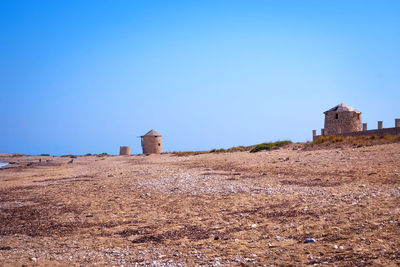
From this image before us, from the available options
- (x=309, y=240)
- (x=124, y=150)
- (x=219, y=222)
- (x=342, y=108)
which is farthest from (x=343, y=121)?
(x=309, y=240)

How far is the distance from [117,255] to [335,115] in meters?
30.2

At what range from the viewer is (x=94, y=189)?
1037 cm

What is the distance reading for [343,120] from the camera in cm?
3053

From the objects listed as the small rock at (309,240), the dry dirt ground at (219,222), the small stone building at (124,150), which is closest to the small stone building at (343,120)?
the dry dirt ground at (219,222)

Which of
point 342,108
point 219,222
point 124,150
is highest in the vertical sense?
point 342,108

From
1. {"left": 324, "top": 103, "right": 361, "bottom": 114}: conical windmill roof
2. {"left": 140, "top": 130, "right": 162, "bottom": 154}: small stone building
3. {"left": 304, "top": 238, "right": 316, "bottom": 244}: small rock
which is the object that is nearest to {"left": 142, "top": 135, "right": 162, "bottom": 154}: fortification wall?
{"left": 140, "top": 130, "right": 162, "bottom": 154}: small stone building

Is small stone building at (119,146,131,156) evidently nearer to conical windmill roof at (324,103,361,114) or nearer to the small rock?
conical windmill roof at (324,103,361,114)

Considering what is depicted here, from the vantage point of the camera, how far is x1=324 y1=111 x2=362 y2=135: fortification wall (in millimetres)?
30375

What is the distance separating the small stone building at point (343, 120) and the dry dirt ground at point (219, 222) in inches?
857

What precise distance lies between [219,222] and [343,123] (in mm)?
28034

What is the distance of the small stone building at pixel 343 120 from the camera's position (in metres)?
30.4

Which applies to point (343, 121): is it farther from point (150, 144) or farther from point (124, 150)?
point (124, 150)

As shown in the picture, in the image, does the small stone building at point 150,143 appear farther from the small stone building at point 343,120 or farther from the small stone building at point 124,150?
the small stone building at point 343,120

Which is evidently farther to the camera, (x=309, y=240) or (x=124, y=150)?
(x=124, y=150)
